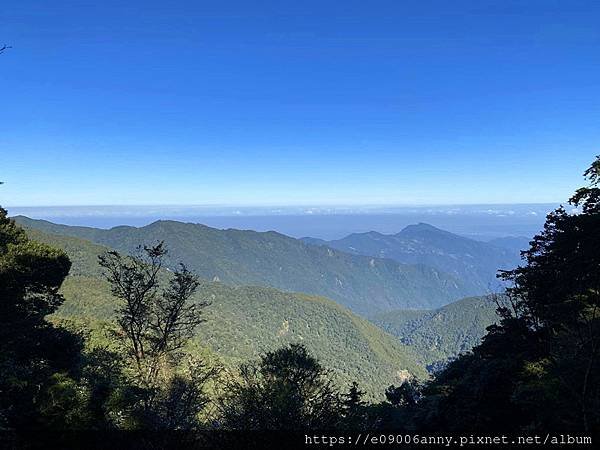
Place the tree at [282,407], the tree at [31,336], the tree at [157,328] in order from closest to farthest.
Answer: the tree at [282,407]
the tree at [31,336]
the tree at [157,328]

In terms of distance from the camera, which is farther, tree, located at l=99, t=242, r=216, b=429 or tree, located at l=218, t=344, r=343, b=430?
tree, located at l=99, t=242, r=216, b=429

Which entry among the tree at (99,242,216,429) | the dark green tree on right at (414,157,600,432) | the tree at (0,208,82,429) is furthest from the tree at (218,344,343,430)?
the dark green tree on right at (414,157,600,432)

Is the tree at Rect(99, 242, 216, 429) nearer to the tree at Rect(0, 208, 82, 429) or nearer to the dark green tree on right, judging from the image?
the tree at Rect(0, 208, 82, 429)

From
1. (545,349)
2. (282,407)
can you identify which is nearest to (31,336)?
(282,407)

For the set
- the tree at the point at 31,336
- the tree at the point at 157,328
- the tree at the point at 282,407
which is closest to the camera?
the tree at the point at 282,407

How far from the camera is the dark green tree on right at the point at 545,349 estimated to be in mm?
12906

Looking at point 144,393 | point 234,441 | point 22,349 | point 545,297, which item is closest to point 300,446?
point 234,441

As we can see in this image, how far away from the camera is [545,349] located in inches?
782

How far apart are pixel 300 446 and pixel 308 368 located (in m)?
6.79

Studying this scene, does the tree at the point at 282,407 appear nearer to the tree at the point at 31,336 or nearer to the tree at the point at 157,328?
the tree at the point at 157,328

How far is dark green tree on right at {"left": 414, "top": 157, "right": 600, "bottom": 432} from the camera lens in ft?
42.3

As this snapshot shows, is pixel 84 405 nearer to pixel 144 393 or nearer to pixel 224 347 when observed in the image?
pixel 144 393

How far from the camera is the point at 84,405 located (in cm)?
1430

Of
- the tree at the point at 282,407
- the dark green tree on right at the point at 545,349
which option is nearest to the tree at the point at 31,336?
the tree at the point at 282,407
